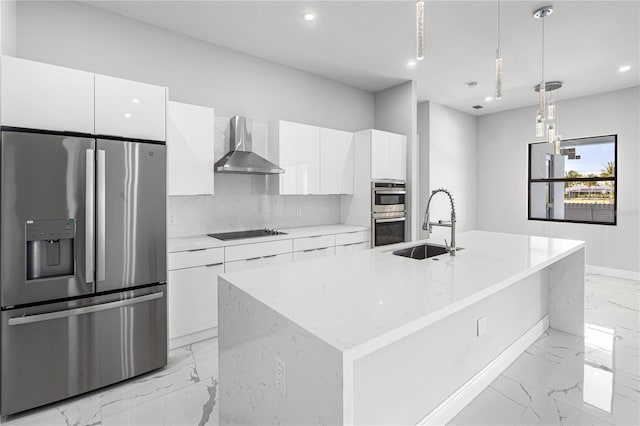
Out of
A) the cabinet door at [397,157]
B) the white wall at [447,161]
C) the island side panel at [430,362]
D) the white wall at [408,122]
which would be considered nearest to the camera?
the island side panel at [430,362]

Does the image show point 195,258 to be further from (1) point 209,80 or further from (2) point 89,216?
(1) point 209,80

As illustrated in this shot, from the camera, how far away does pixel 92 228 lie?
217 cm

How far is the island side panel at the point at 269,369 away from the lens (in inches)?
40.0

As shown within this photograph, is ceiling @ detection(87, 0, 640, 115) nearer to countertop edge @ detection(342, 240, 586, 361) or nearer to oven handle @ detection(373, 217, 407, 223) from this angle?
oven handle @ detection(373, 217, 407, 223)

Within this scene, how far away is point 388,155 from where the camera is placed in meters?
4.48

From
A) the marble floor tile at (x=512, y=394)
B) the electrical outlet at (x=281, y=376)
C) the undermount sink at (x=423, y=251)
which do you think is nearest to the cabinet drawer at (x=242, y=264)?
the marble floor tile at (x=512, y=394)

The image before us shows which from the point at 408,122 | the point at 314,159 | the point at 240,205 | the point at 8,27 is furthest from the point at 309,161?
the point at 8,27

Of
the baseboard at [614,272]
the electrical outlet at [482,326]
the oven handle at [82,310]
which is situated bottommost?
the baseboard at [614,272]

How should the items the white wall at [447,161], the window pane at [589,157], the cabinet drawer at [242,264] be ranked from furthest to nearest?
the white wall at [447,161] < the window pane at [589,157] < the cabinet drawer at [242,264]

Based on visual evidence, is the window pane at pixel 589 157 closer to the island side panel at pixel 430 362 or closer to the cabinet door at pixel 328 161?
the cabinet door at pixel 328 161

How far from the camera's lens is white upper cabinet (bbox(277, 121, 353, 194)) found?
3.81 metres

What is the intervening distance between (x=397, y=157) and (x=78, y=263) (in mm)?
Result: 3820

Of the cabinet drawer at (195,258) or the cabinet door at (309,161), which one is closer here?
the cabinet drawer at (195,258)

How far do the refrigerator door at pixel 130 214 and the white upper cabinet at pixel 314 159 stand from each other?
157 cm
